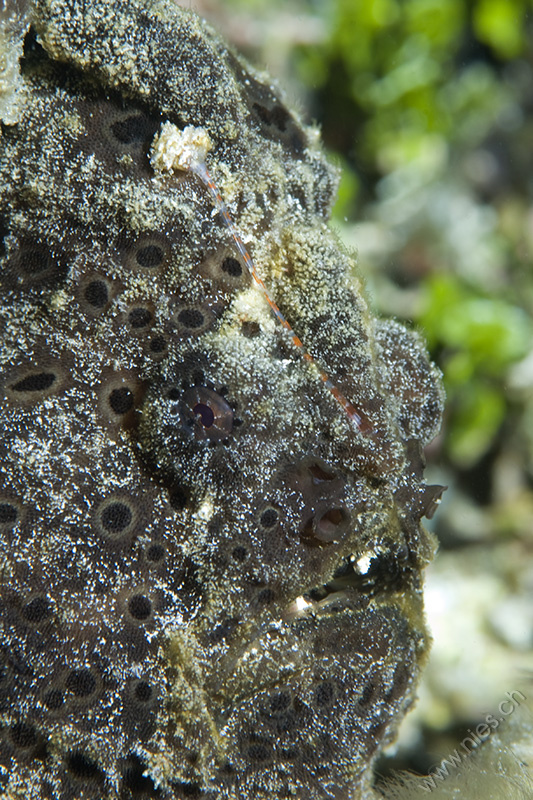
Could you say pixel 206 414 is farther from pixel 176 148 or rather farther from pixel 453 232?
pixel 453 232

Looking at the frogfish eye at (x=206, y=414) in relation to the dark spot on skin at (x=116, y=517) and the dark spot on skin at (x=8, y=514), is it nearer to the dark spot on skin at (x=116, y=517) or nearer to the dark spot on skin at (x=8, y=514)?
the dark spot on skin at (x=116, y=517)

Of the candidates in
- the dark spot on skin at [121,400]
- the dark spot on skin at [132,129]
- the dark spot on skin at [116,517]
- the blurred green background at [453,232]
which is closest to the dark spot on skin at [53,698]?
the dark spot on skin at [116,517]

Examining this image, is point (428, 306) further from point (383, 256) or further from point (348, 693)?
point (348, 693)

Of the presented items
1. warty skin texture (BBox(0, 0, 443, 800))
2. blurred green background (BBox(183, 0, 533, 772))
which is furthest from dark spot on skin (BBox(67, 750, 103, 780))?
blurred green background (BBox(183, 0, 533, 772))

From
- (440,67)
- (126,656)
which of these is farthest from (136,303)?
(440,67)

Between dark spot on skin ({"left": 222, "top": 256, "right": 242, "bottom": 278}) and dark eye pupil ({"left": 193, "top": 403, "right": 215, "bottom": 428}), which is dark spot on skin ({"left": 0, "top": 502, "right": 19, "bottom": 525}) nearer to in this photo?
dark eye pupil ({"left": 193, "top": 403, "right": 215, "bottom": 428})

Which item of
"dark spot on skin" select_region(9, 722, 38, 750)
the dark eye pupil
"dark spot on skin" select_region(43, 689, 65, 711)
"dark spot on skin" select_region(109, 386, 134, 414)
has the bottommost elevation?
"dark spot on skin" select_region(9, 722, 38, 750)

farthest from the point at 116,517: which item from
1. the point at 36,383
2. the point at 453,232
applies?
the point at 453,232
